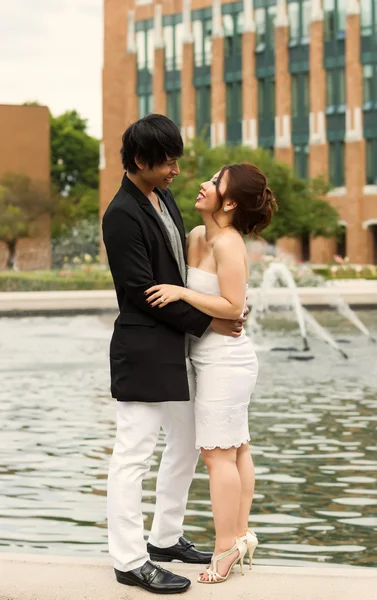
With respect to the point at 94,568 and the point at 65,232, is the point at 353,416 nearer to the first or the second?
the point at 94,568

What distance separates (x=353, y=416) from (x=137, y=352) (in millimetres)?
6884

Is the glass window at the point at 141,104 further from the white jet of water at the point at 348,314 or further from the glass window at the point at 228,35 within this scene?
the white jet of water at the point at 348,314

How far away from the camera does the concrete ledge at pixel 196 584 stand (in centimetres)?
466

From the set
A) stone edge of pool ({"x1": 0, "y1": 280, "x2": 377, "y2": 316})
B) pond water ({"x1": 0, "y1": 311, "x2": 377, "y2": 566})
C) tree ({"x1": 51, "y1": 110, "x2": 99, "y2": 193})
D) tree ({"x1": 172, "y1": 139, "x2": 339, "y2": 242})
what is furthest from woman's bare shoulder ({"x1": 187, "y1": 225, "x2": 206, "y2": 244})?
tree ({"x1": 51, "y1": 110, "x2": 99, "y2": 193})

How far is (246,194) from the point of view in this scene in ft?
16.7

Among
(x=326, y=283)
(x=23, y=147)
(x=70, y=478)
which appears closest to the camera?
(x=70, y=478)

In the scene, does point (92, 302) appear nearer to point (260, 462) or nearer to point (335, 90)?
point (260, 462)

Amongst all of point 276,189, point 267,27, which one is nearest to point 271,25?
point 267,27

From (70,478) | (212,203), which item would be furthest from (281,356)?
(212,203)

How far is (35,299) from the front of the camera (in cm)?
3228

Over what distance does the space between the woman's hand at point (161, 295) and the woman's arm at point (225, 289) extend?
0.05 feet

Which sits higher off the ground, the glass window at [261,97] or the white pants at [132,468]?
the glass window at [261,97]

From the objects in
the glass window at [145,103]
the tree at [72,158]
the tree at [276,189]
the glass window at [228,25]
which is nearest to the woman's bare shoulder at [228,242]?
the tree at [276,189]

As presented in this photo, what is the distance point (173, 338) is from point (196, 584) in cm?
99
